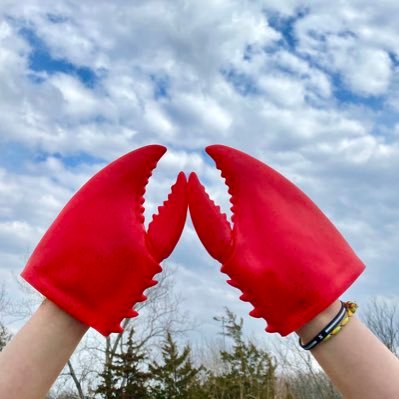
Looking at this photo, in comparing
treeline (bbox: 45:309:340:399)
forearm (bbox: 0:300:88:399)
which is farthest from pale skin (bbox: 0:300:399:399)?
treeline (bbox: 45:309:340:399)

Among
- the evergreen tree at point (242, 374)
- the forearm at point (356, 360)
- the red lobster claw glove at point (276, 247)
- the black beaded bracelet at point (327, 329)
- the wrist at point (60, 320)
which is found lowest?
the forearm at point (356, 360)

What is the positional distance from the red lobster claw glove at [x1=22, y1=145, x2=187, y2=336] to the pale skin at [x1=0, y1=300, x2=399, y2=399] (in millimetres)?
52

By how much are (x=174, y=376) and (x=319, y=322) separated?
9.48m

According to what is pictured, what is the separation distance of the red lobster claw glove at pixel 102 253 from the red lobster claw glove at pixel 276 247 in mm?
95

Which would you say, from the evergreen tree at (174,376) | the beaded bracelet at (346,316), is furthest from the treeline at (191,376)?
the beaded bracelet at (346,316)

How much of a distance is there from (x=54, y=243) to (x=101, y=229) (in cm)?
10

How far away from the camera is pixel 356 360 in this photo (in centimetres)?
110

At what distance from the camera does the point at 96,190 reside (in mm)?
1237

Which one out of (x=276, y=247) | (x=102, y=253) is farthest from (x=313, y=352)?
(x=102, y=253)

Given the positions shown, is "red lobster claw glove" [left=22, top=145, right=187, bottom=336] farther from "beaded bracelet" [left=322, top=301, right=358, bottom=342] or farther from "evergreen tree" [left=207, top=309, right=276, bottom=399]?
"evergreen tree" [left=207, top=309, right=276, bottom=399]

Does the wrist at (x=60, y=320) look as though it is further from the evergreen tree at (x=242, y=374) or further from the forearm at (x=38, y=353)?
the evergreen tree at (x=242, y=374)

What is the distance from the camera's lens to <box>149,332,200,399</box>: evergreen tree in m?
9.95

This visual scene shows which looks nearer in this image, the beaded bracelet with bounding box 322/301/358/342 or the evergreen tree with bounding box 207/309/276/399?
the beaded bracelet with bounding box 322/301/358/342

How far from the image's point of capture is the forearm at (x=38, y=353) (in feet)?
3.66
